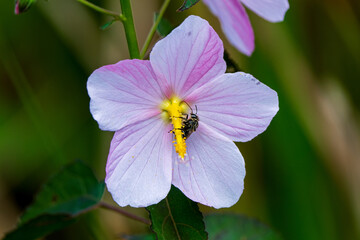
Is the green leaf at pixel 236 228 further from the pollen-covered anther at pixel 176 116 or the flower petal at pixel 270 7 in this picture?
the flower petal at pixel 270 7

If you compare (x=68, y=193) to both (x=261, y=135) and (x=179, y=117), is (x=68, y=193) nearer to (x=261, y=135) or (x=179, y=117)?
(x=179, y=117)

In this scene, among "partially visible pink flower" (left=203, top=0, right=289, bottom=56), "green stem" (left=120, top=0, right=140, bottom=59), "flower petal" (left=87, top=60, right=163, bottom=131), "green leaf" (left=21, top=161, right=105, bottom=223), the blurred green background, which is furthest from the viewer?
the blurred green background

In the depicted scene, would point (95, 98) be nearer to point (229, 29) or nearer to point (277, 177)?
point (229, 29)

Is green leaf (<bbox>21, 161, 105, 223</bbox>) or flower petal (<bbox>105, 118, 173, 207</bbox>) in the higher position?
flower petal (<bbox>105, 118, 173, 207</bbox>)

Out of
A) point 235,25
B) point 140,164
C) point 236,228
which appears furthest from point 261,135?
point 140,164

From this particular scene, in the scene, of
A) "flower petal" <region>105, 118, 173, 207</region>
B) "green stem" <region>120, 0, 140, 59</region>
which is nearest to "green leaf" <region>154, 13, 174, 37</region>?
"green stem" <region>120, 0, 140, 59</region>

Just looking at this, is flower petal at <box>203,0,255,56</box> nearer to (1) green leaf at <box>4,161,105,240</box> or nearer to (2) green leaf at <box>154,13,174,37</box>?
(2) green leaf at <box>154,13,174,37</box>

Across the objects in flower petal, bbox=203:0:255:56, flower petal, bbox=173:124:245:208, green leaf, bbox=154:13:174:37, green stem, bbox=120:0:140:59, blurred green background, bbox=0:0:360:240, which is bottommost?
blurred green background, bbox=0:0:360:240
